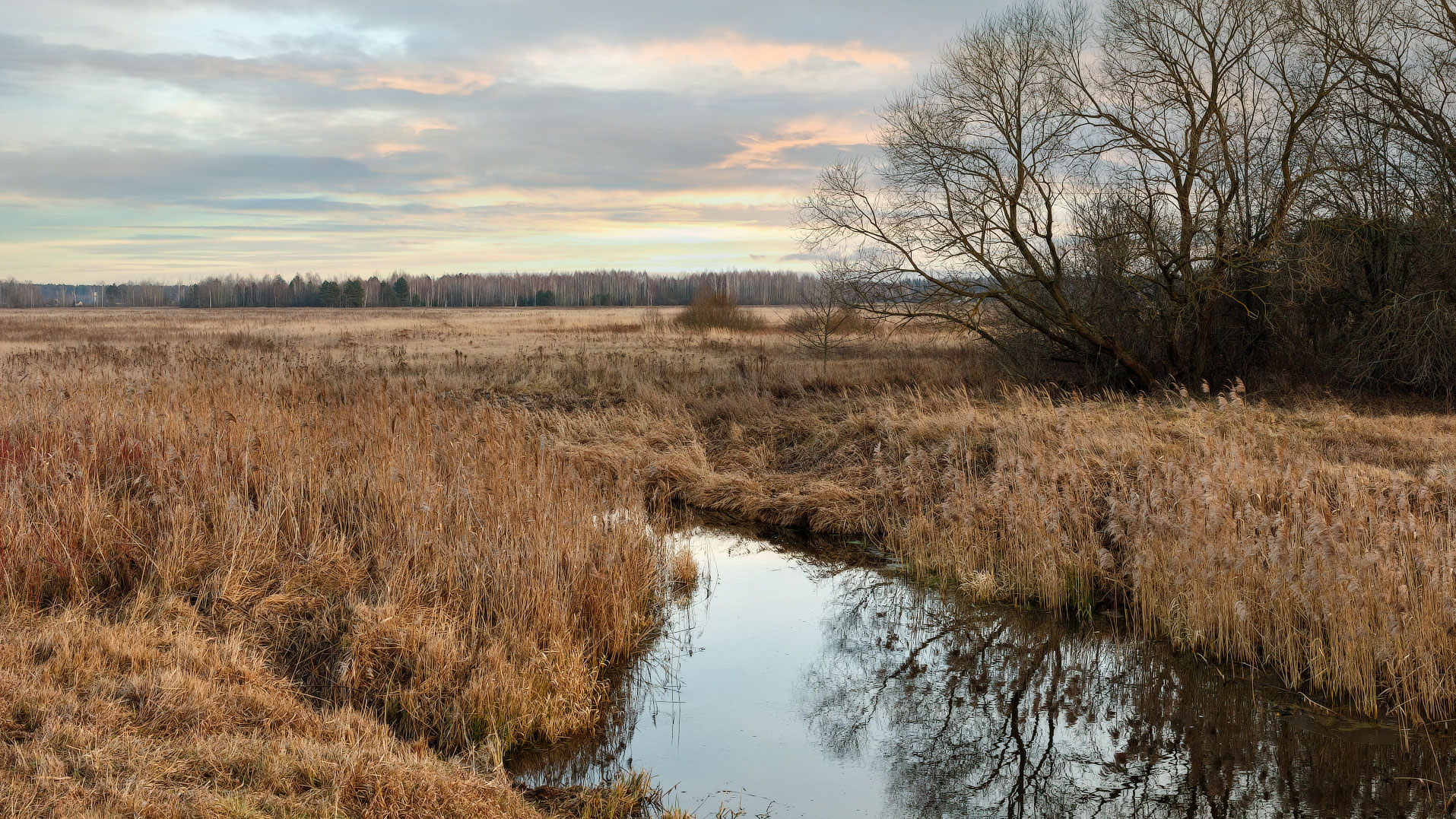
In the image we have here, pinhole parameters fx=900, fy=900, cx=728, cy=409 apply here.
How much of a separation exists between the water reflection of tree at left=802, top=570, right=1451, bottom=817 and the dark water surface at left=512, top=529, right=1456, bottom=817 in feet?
0.04

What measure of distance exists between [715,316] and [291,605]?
124 feet

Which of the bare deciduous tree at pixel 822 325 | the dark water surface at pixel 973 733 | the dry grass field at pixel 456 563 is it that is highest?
the bare deciduous tree at pixel 822 325

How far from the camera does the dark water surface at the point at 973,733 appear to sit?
193 inches

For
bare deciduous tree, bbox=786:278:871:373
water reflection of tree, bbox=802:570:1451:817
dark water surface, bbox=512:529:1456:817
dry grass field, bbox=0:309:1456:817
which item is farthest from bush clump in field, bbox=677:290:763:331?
water reflection of tree, bbox=802:570:1451:817

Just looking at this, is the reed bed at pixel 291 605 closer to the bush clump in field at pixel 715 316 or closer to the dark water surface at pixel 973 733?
the dark water surface at pixel 973 733

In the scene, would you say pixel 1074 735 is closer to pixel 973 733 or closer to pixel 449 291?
pixel 973 733

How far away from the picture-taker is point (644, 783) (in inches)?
186

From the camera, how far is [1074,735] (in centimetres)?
565

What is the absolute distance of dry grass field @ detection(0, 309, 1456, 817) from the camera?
13.4 feet

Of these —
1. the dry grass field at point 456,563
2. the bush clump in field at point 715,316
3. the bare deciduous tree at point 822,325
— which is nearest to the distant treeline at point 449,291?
the bush clump in field at point 715,316

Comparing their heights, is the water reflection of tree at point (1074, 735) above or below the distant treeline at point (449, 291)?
below

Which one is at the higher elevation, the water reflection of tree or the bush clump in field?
the bush clump in field

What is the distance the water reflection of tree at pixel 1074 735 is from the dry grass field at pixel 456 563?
606 mm

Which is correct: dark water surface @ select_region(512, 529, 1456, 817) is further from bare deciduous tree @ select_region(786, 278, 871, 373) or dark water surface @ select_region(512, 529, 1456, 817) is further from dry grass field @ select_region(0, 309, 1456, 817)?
bare deciduous tree @ select_region(786, 278, 871, 373)
